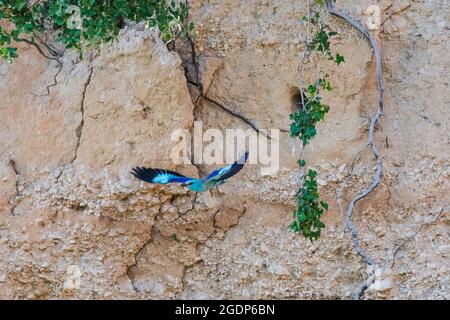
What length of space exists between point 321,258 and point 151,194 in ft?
2.37

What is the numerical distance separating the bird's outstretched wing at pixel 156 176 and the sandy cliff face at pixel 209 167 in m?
0.10

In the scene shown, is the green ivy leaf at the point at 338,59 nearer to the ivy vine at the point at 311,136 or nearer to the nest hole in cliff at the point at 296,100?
the ivy vine at the point at 311,136

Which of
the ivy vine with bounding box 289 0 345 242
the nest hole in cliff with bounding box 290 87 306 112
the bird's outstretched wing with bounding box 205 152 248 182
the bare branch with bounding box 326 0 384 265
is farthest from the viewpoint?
the nest hole in cliff with bounding box 290 87 306 112

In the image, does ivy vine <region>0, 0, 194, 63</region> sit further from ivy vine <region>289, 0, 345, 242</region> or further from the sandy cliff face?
ivy vine <region>289, 0, 345, 242</region>

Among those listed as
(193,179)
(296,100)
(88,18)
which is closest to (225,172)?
(193,179)

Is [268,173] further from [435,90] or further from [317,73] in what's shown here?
[435,90]

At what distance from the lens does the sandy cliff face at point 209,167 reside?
4.35 meters

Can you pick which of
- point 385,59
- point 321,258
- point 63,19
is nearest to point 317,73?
point 385,59

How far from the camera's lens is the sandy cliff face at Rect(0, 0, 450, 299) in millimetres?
4348

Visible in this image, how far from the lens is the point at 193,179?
13.8 ft

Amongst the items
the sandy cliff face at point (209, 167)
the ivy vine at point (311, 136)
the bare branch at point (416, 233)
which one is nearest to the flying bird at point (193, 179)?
the sandy cliff face at point (209, 167)

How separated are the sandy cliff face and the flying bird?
11 centimetres

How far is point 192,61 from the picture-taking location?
177 inches

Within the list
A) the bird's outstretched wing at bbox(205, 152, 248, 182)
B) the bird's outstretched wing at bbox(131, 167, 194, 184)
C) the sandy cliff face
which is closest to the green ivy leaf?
the sandy cliff face
